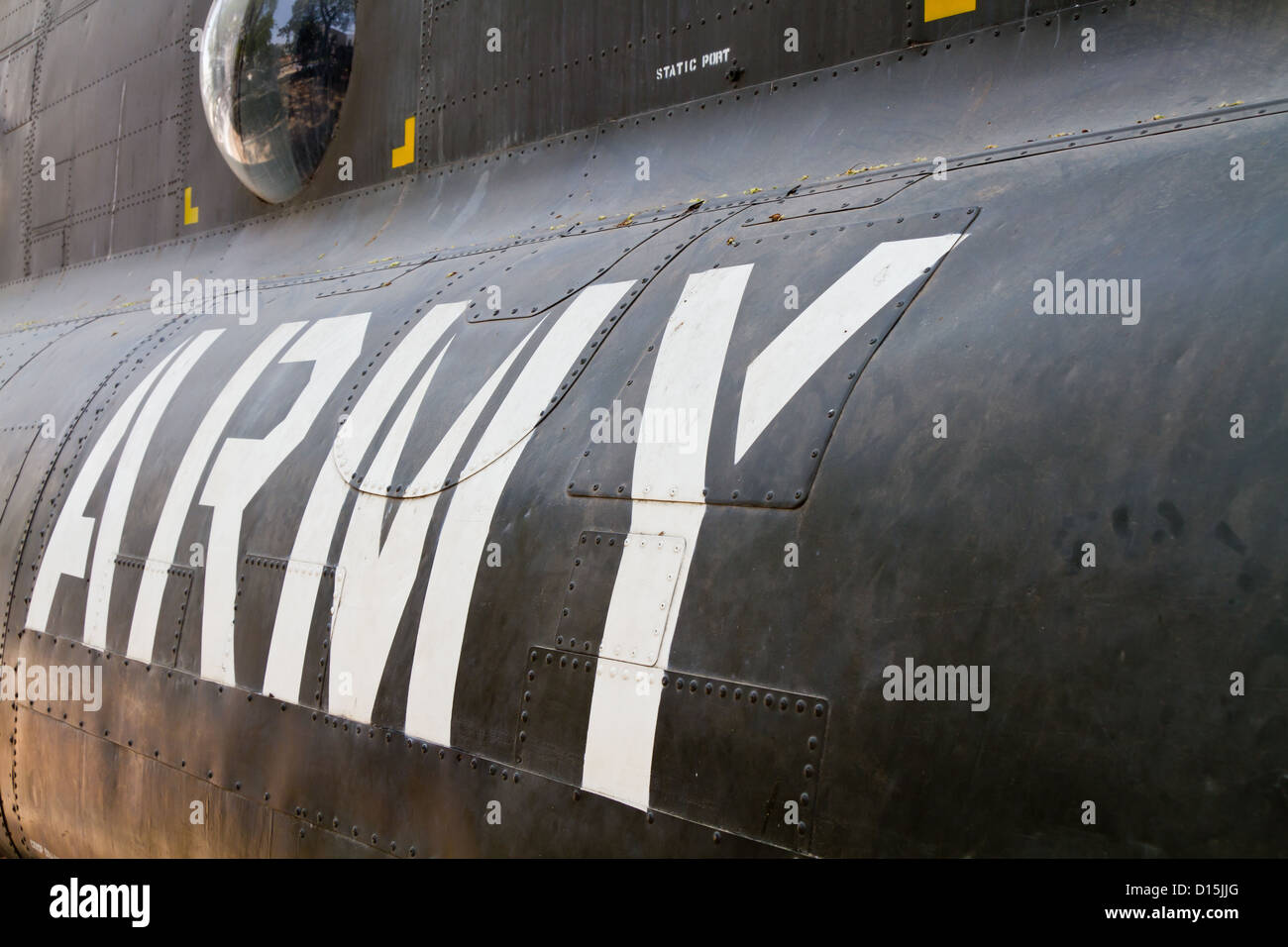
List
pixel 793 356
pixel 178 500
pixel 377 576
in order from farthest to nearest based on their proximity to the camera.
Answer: pixel 178 500
pixel 377 576
pixel 793 356

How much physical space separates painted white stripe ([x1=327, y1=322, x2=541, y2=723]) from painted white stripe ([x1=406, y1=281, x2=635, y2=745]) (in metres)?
0.10

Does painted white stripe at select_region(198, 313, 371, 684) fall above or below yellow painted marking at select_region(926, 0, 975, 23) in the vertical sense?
below

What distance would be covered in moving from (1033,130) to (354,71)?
145 inches

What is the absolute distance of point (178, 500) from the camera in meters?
4.34

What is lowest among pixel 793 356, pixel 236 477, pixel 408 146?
pixel 236 477

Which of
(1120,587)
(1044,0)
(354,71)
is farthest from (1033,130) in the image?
(354,71)

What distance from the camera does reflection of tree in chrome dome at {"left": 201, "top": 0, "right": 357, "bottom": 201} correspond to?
5.52 metres

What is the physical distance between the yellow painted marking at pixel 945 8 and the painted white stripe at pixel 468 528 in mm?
1219

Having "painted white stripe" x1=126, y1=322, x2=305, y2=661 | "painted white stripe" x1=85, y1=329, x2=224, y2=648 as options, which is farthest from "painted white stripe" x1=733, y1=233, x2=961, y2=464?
"painted white stripe" x1=85, y1=329, x2=224, y2=648

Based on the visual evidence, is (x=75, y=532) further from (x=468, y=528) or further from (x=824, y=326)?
(x=824, y=326)

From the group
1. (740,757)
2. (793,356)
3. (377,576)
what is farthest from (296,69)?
(740,757)

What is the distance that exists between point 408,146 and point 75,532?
224 cm

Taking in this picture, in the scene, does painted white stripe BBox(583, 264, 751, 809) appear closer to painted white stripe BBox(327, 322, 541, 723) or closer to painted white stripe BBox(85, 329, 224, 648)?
painted white stripe BBox(327, 322, 541, 723)

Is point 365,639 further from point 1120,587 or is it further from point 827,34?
point 827,34
